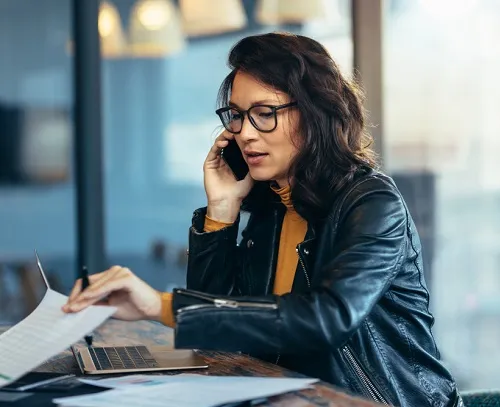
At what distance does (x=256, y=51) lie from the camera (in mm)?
2090

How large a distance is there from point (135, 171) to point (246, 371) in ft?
8.69

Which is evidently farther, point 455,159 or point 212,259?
point 455,159

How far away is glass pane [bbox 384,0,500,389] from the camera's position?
4.38m

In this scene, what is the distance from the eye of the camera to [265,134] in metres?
2.03

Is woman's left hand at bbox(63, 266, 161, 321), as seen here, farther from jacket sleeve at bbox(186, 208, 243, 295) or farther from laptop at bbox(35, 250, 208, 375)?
jacket sleeve at bbox(186, 208, 243, 295)

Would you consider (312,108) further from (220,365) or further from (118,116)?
(118,116)

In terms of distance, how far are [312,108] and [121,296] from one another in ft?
1.96

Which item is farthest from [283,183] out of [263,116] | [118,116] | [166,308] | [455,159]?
[455,159]

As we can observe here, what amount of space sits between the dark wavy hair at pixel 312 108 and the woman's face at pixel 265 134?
0.06ft

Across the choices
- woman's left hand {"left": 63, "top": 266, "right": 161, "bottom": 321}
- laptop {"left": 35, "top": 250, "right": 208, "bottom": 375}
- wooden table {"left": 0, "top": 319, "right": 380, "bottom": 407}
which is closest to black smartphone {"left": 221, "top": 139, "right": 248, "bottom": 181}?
wooden table {"left": 0, "top": 319, "right": 380, "bottom": 407}

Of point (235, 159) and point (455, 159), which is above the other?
point (235, 159)

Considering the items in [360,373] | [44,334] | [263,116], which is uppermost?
[263,116]

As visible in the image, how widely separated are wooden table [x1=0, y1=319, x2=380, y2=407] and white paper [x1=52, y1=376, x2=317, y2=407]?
23 millimetres

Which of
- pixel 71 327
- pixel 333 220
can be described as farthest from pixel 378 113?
pixel 71 327
